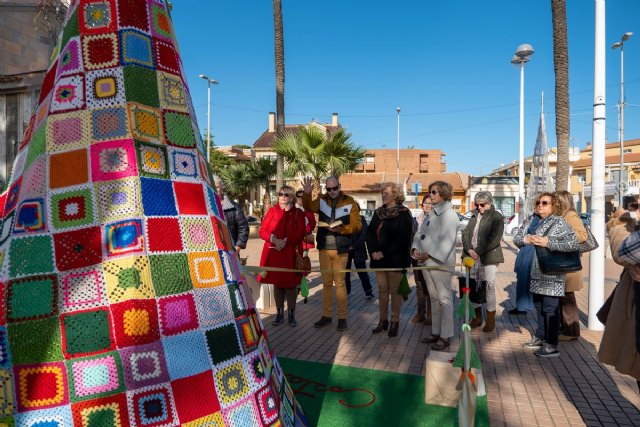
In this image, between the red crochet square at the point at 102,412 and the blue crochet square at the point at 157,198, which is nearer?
the red crochet square at the point at 102,412

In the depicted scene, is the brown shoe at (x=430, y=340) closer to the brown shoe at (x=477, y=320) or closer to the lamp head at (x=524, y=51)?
the brown shoe at (x=477, y=320)

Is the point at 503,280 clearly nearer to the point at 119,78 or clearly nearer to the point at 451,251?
the point at 451,251

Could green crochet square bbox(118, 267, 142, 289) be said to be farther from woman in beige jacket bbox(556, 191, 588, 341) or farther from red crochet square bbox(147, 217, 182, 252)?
woman in beige jacket bbox(556, 191, 588, 341)

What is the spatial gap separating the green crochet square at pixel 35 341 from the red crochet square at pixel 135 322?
247 mm

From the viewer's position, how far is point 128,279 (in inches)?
75.0

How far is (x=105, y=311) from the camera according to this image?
6.08 feet

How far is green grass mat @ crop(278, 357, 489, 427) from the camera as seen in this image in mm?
3324

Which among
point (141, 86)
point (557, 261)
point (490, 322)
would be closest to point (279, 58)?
point (490, 322)

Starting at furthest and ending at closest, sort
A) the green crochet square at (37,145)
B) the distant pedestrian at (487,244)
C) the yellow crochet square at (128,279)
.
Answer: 1. the distant pedestrian at (487,244)
2. the green crochet square at (37,145)
3. the yellow crochet square at (128,279)

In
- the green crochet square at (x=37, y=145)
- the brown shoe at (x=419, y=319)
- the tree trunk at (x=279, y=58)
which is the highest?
the tree trunk at (x=279, y=58)

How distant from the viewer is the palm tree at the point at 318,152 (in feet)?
Answer: 50.2

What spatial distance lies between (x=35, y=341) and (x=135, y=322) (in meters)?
0.41

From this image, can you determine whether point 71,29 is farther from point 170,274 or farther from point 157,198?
point 170,274

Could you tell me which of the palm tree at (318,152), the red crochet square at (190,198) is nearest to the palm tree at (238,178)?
the palm tree at (318,152)
